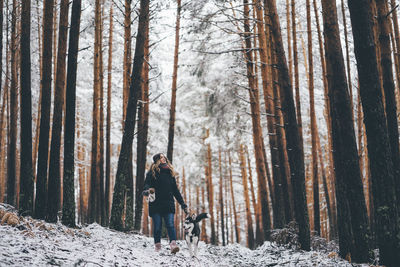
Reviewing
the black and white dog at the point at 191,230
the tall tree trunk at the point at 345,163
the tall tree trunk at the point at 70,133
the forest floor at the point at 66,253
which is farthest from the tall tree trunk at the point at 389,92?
the tall tree trunk at the point at 70,133

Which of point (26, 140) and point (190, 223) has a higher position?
point (26, 140)

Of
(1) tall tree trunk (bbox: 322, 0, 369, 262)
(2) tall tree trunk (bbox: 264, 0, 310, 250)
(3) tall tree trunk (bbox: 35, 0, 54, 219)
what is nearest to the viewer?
(1) tall tree trunk (bbox: 322, 0, 369, 262)

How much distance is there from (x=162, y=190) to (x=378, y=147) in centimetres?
395

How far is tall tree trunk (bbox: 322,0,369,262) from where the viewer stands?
5.66 metres

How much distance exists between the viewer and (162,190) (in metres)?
6.75

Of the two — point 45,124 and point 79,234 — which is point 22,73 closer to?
point 45,124

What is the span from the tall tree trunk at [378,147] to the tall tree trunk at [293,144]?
2.65 meters

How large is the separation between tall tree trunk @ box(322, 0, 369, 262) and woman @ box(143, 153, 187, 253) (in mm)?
3048

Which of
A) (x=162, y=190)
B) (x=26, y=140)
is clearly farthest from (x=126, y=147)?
(x=162, y=190)

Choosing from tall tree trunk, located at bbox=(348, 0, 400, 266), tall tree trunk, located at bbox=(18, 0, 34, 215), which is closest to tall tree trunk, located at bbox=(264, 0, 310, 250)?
tall tree trunk, located at bbox=(348, 0, 400, 266)

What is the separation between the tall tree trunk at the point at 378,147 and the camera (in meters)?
5.02

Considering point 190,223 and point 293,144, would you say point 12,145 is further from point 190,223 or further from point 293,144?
point 293,144

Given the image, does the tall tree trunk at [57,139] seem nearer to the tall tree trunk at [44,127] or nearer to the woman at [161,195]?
the tall tree trunk at [44,127]

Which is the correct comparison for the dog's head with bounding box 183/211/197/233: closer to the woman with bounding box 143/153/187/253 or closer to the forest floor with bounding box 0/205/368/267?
the woman with bounding box 143/153/187/253
